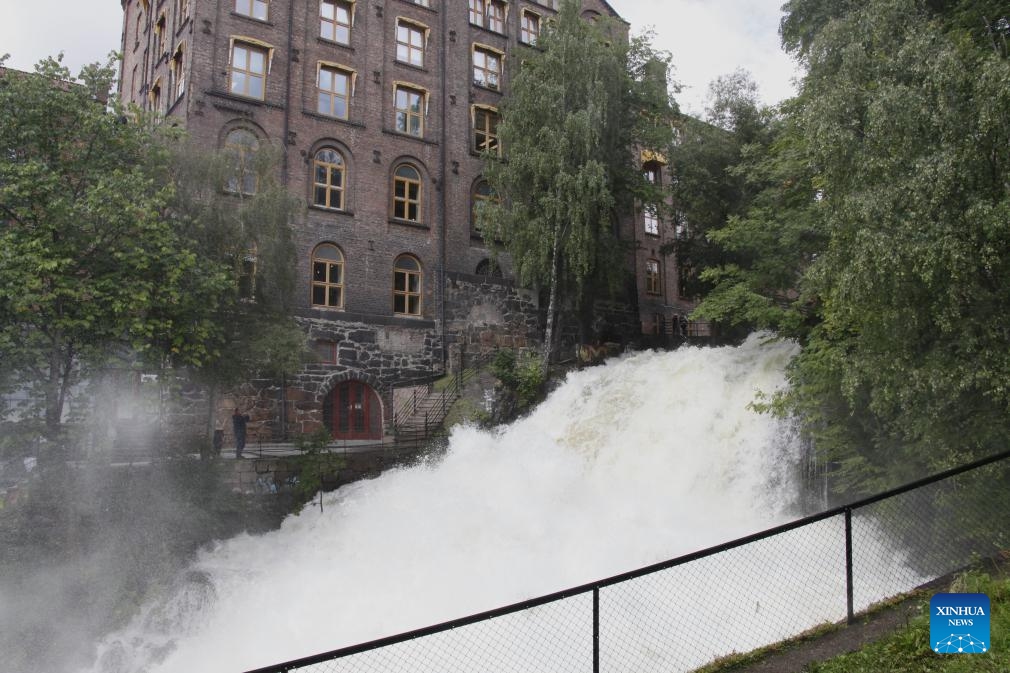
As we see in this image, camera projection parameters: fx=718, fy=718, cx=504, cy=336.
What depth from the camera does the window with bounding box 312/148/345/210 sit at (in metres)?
23.3

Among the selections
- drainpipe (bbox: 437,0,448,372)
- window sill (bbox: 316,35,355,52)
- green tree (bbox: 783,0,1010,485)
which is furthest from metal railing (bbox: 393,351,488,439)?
green tree (bbox: 783,0,1010,485)

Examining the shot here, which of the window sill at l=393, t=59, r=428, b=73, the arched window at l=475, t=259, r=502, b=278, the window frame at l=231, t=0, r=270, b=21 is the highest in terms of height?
the window frame at l=231, t=0, r=270, b=21

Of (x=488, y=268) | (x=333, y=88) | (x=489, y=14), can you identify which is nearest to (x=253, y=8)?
(x=333, y=88)

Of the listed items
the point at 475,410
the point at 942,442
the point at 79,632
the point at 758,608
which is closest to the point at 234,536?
the point at 79,632

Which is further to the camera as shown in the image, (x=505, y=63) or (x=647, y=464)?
(x=505, y=63)

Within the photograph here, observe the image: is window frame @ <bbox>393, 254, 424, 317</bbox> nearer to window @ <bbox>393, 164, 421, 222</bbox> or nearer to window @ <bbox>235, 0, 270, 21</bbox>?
window @ <bbox>393, 164, 421, 222</bbox>

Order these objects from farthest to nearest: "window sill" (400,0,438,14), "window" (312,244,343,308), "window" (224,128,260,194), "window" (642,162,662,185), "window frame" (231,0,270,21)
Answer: "window" (642,162,662,185), "window sill" (400,0,438,14), "window frame" (231,0,270,21), "window" (312,244,343,308), "window" (224,128,260,194)

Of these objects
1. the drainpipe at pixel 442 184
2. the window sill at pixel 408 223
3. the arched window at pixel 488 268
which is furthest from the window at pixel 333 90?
the arched window at pixel 488 268

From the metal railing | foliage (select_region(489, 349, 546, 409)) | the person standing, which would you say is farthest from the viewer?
the metal railing

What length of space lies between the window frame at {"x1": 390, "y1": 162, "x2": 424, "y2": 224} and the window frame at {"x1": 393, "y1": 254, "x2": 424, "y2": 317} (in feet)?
4.68

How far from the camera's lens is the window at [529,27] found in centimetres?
2894

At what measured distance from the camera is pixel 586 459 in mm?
16438

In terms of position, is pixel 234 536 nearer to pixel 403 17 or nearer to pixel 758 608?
pixel 758 608

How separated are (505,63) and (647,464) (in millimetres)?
18833
